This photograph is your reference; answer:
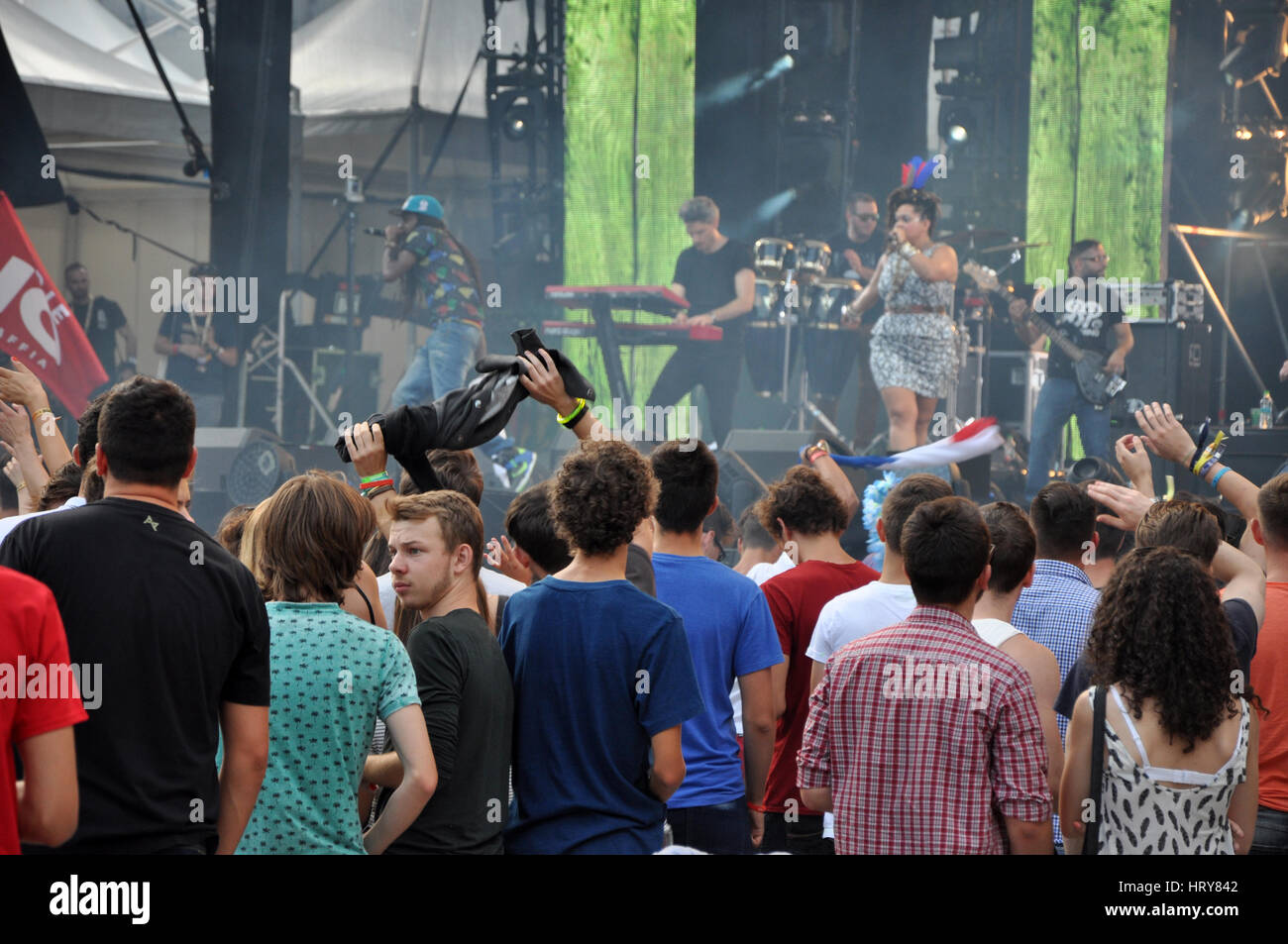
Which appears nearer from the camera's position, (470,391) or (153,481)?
(153,481)

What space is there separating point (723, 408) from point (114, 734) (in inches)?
272

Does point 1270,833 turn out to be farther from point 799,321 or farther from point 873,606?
point 799,321

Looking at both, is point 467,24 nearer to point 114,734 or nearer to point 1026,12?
point 1026,12

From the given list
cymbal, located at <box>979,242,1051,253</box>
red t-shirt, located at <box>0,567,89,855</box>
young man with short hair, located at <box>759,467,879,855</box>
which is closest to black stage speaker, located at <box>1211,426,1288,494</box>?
cymbal, located at <box>979,242,1051,253</box>

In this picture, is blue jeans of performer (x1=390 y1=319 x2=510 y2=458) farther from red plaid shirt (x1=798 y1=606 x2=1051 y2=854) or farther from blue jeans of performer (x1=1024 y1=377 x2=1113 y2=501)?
red plaid shirt (x1=798 y1=606 x2=1051 y2=854)

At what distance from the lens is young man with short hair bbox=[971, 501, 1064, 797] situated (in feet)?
7.33

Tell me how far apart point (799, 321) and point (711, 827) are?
6.32 metres

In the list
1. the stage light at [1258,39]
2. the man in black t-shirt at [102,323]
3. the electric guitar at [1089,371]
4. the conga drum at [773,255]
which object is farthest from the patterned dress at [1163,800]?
the stage light at [1258,39]

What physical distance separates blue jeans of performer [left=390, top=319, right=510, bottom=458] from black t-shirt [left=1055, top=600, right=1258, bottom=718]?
6329 millimetres

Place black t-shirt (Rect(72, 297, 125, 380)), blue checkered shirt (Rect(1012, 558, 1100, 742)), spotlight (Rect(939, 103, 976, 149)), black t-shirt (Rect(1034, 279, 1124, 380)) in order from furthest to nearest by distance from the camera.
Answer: spotlight (Rect(939, 103, 976, 149)) → black t-shirt (Rect(72, 297, 125, 380)) → black t-shirt (Rect(1034, 279, 1124, 380)) → blue checkered shirt (Rect(1012, 558, 1100, 742))

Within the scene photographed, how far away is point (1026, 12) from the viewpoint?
8633 millimetres
